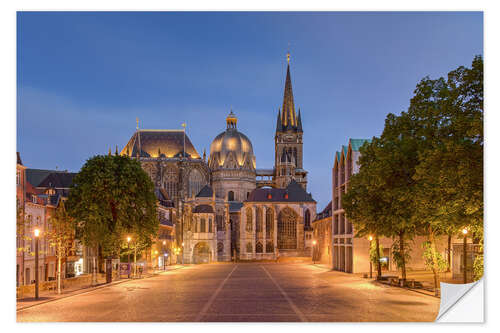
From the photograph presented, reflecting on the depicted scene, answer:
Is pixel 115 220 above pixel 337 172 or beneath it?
beneath

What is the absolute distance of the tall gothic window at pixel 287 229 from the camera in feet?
390

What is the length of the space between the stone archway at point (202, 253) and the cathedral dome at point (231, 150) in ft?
138

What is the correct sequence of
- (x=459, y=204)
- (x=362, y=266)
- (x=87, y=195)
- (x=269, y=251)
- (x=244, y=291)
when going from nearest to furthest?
(x=459, y=204) < (x=244, y=291) < (x=87, y=195) < (x=362, y=266) < (x=269, y=251)

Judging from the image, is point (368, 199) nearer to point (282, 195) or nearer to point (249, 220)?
point (249, 220)

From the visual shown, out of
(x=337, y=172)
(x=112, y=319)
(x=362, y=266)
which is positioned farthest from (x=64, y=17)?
(x=337, y=172)

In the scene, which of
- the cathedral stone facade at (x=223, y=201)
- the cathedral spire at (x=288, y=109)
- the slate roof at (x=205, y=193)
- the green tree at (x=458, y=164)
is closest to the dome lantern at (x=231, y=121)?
the cathedral stone facade at (x=223, y=201)

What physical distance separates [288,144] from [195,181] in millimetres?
47457

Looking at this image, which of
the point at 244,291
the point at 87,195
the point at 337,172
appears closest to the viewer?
the point at 244,291

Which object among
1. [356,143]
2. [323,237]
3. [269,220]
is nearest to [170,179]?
[269,220]

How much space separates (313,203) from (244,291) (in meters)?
85.1

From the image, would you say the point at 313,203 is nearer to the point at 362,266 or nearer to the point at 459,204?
the point at 362,266
